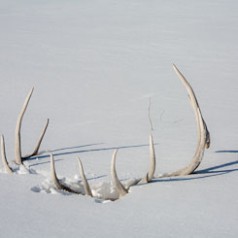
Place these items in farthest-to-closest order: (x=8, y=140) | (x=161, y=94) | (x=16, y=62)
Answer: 1. (x=16, y=62)
2. (x=161, y=94)
3. (x=8, y=140)

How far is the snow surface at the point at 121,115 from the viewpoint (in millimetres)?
1733

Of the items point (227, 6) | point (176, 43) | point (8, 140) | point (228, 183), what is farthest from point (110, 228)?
point (227, 6)

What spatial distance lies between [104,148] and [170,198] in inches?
23.9

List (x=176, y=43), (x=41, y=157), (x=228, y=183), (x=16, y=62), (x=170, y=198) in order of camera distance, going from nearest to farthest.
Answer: (x=170, y=198) → (x=228, y=183) → (x=41, y=157) → (x=16, y=62) → (x=176, y=43)

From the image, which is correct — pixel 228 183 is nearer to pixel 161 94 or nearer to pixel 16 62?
pixel 161 94

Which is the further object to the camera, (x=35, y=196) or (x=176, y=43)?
(x=176, y=43)

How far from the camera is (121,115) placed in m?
2.93

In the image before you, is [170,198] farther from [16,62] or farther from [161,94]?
[16,62]

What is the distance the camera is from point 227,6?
728 centimetres

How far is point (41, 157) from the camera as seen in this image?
2303 mm

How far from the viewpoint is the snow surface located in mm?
1733

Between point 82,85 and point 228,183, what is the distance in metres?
1.73

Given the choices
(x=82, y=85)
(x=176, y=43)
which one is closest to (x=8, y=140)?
(x=82, y=85)

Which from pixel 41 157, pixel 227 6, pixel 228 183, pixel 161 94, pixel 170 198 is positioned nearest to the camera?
pixel 170 198
